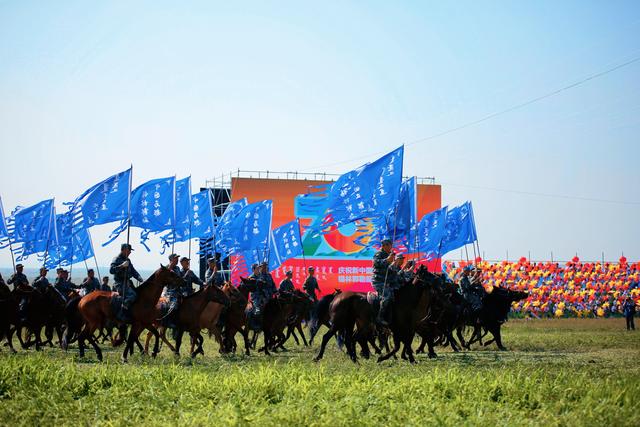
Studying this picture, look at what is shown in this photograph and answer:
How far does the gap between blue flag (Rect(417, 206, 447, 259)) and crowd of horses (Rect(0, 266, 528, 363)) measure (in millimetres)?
11159

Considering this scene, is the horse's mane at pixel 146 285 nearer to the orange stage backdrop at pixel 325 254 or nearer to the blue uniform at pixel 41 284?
the blue uniform at pixel 41 284

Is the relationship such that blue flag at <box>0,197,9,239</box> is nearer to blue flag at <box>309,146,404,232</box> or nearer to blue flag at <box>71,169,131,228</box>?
blue flag at <box>71,169,131,228</box>

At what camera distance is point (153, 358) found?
18297mm

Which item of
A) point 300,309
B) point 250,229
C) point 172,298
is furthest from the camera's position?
point 250,229

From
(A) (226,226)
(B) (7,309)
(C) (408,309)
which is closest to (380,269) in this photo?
(C) (408,309)

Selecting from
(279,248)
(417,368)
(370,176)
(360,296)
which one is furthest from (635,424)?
(279,248)

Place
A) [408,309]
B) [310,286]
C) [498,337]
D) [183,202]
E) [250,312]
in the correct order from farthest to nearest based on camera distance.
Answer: [183,202], [310,286], [498,337], [250,312], [408,309]

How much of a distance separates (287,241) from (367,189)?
35.3 ft

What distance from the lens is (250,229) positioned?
3406 cm

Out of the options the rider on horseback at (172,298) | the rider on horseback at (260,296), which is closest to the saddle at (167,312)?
the rider on horseback at (172,298)

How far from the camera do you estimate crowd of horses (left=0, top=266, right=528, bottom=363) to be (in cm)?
1808

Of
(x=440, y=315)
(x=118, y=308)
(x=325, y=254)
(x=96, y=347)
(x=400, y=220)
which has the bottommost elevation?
(x=96, y=347)

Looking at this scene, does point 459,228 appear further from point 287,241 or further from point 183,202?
point 183,202

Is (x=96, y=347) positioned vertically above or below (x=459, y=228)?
below
